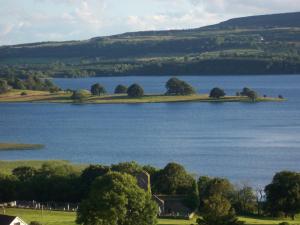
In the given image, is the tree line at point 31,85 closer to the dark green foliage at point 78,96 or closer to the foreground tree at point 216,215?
the dark green foliage at point 78,96

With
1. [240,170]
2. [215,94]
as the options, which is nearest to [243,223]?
[240,170]

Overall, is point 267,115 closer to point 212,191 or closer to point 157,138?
point 157,138

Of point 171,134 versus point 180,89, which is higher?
point 180,89

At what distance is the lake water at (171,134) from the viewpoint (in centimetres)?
6750

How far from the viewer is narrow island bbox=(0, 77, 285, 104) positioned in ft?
429

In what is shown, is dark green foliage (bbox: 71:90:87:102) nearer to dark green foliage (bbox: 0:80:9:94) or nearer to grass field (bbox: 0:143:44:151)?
dark green foliage (bbox: 0:80:9:94)

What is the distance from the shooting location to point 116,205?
33.5 metres

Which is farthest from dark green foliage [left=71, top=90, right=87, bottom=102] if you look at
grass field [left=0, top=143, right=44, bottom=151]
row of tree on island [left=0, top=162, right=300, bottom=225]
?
row of tree on island [left=0, top=162, right=300, bottom=225]

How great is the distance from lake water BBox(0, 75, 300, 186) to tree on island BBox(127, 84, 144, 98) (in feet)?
5.74

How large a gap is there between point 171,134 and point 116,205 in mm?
57895

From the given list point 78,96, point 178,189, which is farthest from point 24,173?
point 78,96

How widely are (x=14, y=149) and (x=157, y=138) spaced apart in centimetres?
1565

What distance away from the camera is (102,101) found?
133000 millimetres

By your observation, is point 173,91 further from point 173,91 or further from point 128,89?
point 128,89
